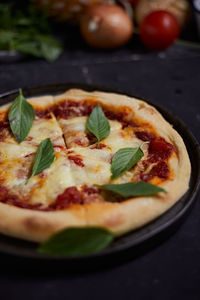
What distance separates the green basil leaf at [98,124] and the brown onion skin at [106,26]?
158 cm

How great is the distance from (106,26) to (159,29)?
0.53 meters

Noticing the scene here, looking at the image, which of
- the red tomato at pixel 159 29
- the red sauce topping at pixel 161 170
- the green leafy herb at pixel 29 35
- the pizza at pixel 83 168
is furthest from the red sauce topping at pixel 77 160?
the red tomato at pixel 159 29

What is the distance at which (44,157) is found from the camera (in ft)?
8.55

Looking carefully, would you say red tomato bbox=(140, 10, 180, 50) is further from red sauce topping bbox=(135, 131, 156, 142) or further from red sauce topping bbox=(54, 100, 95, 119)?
red sauce topping bbox=(135, 131, 156, 142)

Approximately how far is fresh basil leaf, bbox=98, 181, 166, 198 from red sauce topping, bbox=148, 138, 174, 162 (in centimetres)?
38

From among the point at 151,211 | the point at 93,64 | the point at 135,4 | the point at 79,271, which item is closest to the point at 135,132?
the point at 151,211

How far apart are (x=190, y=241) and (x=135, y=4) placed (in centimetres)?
334

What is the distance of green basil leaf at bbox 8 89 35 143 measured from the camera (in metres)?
2.89

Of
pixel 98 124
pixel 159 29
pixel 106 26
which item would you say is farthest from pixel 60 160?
pixel 159 29

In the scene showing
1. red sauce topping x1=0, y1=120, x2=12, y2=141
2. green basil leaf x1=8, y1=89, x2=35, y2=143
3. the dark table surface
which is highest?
green basil leaf x1=8, y1=89, x2=35, y2=143

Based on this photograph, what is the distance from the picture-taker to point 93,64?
4316 millimetres

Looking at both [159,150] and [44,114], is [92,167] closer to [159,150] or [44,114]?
[159,150]

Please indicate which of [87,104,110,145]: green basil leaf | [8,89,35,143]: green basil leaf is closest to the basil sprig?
[87,104,110,145]: green basil leaf

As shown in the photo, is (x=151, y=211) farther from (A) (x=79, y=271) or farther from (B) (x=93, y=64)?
(B) (x=93, y=64)
